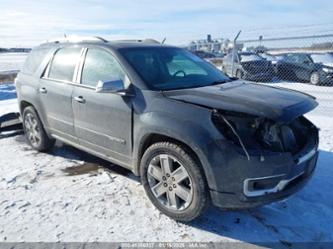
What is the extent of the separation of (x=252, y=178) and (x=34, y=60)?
4.16 metres

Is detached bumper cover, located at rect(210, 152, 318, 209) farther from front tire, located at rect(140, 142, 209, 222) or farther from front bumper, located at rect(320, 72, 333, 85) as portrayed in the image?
front bumper, located at rect(320, 72, 333, 85)

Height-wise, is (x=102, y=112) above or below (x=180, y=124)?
below

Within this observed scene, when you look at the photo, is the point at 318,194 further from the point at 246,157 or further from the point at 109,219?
the point at 109,219

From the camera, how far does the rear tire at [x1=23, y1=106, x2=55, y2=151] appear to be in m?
5.52

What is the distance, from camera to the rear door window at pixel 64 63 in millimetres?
4633

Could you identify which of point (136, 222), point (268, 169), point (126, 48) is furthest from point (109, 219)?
point (126, 48)

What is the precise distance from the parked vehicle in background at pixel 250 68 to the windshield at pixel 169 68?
9.67 metres

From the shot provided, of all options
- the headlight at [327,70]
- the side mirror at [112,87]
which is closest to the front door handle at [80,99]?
the side mirror at [112,87]

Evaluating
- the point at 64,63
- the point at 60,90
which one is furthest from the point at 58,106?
the point at 64,63

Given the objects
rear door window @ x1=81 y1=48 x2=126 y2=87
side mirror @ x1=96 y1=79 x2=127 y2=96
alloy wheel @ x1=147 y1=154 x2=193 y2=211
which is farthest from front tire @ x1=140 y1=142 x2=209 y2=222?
rear door window @ x1=81 y1=48 x2=126 y2=87

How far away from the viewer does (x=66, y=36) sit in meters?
5.24

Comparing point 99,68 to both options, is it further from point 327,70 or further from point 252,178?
point 327,70

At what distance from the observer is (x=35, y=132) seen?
5.69 m

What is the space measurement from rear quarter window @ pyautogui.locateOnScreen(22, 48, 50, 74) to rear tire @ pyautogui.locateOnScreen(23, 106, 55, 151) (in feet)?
2.00
